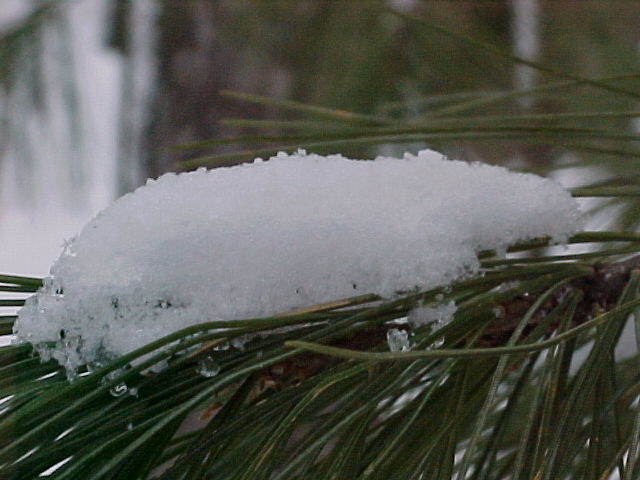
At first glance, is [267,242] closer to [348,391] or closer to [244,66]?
[348,391]

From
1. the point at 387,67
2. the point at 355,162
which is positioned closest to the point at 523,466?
the point at 355,162

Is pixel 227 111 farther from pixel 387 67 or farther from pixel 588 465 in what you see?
pixel 588 465

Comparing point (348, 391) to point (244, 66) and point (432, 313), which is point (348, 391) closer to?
point (432, 313)

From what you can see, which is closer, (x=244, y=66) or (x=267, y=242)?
(x=267, y=242)

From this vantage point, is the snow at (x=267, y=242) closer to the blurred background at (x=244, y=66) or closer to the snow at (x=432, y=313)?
the snow at (x=432, y=313)

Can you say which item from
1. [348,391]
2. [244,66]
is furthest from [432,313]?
[244,66]

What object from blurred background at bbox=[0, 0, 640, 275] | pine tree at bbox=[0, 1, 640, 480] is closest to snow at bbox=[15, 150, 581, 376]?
pine tree at bbox=[0, 1, 640, 480]

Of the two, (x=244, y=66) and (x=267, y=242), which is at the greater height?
(x=244, y=66)

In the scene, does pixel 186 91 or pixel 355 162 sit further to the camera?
pixel 186 91
